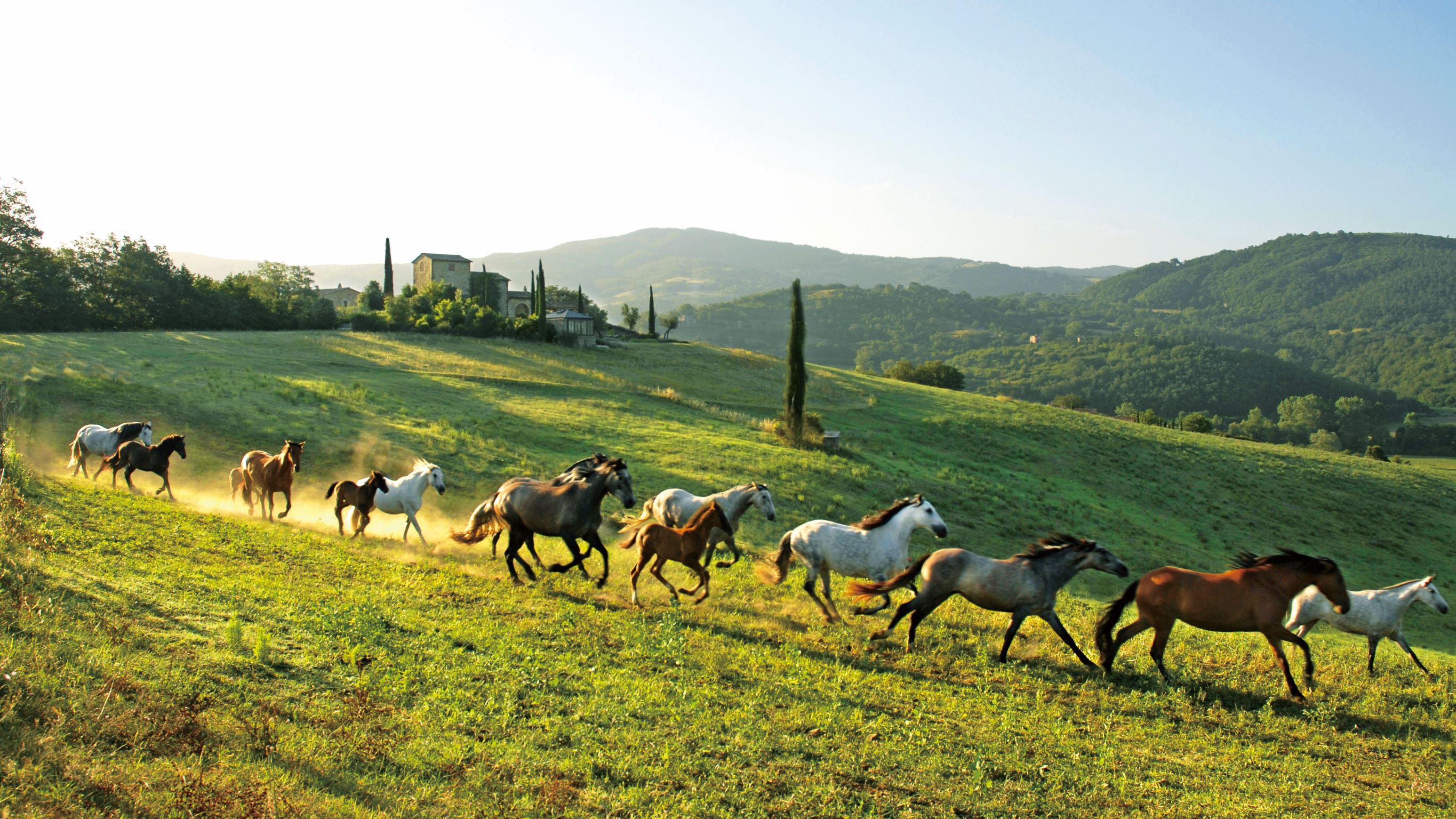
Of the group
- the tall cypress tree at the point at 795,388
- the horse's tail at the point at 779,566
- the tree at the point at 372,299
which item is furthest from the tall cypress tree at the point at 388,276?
the horse's tail at the point at 779,566

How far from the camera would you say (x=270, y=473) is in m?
17.2

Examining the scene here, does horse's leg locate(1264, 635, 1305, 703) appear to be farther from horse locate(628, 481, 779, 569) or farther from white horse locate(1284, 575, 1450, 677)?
horse locate(628, 481, 779, 569)

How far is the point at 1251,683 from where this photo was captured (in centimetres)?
1000

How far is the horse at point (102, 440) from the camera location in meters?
18.8

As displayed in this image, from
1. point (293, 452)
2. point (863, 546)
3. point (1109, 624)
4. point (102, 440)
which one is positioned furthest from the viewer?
point (102, 440)

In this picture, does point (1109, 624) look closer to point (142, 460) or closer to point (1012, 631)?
point (1012, 631)

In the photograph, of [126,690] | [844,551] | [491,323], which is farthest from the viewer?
[491,323]

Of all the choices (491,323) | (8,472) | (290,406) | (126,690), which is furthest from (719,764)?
(491,323)

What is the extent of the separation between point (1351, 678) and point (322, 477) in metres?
24.0

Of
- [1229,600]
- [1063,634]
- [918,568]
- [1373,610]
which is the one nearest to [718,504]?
[918,568]

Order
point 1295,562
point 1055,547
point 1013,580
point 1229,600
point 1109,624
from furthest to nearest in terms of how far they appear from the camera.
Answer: point 1055,547 < point 1013,580 < point 1109,624 < point 1295,562 < point 1229,600

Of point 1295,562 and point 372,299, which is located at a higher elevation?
point 372,299

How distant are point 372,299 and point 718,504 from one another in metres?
74.0

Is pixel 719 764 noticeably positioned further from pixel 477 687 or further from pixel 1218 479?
pixel 1218 479
